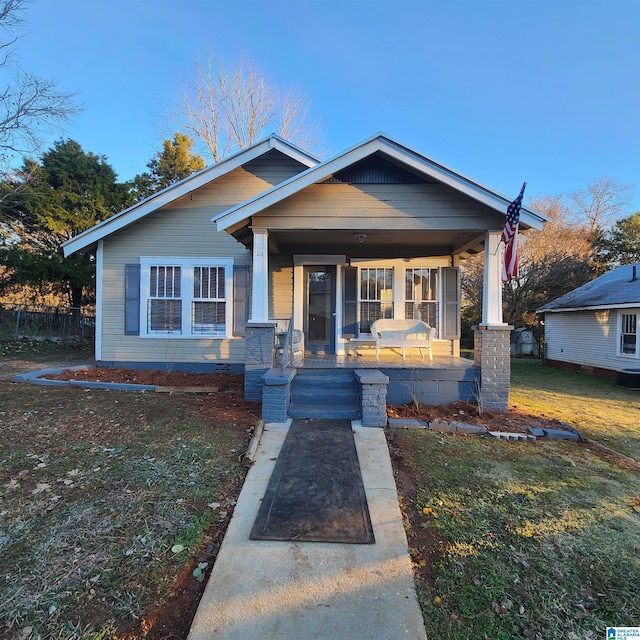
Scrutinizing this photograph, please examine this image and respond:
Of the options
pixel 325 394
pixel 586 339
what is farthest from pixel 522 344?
pixel 325 394

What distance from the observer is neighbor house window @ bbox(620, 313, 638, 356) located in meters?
11.1

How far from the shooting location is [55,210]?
14367 mm

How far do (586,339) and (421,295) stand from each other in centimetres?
902

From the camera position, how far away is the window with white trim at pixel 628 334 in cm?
1108

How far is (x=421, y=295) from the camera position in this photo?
8.44 meters

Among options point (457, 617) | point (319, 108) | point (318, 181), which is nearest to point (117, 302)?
point (318, 181)

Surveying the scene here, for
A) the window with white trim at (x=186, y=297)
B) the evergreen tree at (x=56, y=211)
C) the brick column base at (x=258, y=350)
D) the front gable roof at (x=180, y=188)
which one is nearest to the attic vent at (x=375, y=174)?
the front gable roof at (x=180, y=188)

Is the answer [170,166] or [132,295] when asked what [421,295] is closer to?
[132,295]

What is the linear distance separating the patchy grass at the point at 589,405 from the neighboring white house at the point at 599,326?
1068mm

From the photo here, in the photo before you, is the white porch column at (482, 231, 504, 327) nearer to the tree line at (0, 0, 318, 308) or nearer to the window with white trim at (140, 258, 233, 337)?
the window with white trim at (140, 258, 233, 337)

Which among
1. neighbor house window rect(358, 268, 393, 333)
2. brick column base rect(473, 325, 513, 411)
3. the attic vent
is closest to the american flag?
brick column base rect(473, 325, 513, 411)

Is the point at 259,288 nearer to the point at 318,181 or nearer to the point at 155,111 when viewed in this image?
the point at 318,181

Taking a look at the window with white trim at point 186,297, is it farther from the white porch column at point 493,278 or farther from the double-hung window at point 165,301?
the white porch column at point 493,278

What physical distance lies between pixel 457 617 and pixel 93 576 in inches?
84.9
